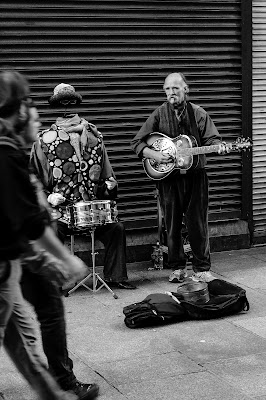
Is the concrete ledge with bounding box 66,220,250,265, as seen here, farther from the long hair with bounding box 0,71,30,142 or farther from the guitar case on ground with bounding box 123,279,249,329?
the long hair with bounding box 0,71,30,142

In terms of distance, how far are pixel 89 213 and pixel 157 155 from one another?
933mm

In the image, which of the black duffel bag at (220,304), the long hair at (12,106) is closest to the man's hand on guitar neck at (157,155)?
the black duffel bag at (220,304)

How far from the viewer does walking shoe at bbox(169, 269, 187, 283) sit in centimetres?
738

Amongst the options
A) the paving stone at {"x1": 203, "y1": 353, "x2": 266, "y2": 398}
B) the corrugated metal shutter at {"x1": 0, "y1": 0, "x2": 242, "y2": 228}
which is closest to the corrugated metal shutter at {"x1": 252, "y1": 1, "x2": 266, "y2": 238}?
the corrugated metal shutter at {"x1": 0, "y1": 0, "x2": 242, "y2": 228}

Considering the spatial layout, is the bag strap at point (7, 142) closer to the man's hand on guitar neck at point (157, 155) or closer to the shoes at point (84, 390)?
the shoes at point (84, 390)

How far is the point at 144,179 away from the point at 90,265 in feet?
3.38

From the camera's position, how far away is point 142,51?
805cm

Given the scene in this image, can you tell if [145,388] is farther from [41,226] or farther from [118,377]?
[41,226]

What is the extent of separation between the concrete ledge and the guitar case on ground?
173 centimetres

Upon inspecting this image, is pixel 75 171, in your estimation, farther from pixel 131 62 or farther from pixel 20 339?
pixel 20 339

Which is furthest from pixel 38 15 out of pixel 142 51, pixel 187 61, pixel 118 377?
pixel 118 377

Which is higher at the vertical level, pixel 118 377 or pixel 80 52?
pixel 80 52

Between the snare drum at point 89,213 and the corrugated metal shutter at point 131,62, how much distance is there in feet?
4.43

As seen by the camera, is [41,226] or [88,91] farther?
[88,91]
